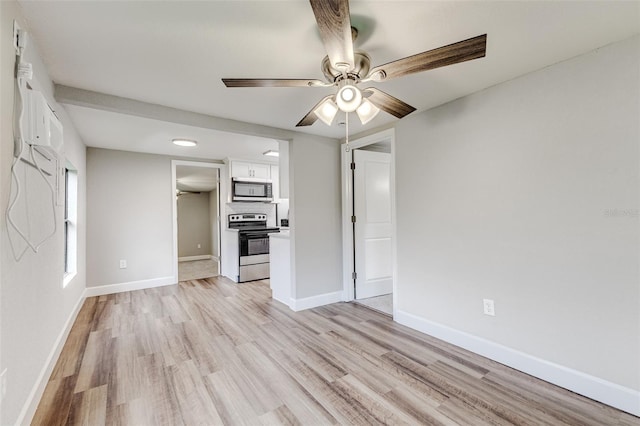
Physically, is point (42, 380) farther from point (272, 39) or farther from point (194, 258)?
point (194, 258)

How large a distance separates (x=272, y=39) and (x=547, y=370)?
9.12 ft

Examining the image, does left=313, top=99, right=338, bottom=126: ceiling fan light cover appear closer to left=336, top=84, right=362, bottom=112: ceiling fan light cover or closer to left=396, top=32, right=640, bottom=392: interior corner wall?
left=336, top=84, right=362, bottom=112: ceiling fan light cover

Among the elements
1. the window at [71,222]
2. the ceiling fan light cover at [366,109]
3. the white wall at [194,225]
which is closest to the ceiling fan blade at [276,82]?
the ceiling fan light cover at [366,109]

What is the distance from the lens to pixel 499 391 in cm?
188

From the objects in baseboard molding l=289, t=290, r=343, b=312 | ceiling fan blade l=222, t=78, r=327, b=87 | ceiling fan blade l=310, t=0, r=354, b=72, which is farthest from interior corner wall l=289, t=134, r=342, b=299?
ceiling fan blade l=310, t=0, r=354, b=72

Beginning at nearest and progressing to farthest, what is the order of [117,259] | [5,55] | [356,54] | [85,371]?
[5,55] → [356,54] → [85,371] → [117,259]

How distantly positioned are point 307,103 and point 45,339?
8.58 ft

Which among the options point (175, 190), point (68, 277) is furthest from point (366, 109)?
point (175, 190)

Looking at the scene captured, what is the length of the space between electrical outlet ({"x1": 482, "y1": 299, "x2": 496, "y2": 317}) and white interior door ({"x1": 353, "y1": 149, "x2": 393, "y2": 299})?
5.52ft

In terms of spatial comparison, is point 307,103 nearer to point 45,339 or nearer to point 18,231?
point 18,231

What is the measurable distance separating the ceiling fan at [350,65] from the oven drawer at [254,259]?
3.34m

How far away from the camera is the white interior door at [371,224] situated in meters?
3.81

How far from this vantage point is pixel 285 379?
2.03 meters

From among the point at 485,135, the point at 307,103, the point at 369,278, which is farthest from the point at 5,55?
the point at 369,278
